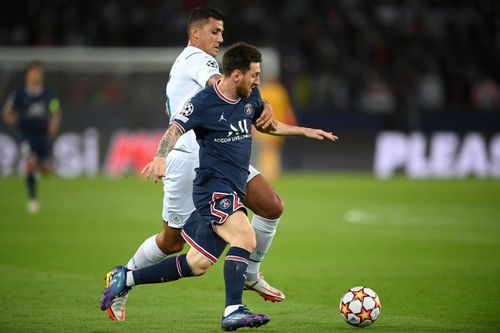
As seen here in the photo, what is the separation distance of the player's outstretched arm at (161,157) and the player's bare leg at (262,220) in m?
0.97

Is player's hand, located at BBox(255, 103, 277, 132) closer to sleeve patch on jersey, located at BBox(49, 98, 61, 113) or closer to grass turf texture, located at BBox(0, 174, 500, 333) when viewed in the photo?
grass turf texture, located at BBox(0, 174, 500, 333)

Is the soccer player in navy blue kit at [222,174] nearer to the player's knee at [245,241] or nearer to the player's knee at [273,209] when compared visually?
the player's knee at [245,241]

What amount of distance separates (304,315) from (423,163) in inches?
687

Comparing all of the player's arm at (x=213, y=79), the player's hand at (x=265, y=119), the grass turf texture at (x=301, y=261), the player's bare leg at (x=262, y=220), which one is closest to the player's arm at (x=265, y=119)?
the player's hand at (x=265, y=119)

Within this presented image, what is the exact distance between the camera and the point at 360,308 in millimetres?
7090

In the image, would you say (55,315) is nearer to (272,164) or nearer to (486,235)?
(486,235)

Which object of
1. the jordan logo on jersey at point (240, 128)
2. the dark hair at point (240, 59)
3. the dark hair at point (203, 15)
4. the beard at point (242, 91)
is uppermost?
the dark hair at point (203, 15)

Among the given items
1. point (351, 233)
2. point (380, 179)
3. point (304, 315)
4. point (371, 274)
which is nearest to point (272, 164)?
point (380, 179)

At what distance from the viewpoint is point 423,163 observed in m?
24.7

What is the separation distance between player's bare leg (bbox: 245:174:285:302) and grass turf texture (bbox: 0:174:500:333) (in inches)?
10.1

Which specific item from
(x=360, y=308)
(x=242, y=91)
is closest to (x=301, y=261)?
(x=360, y=308)

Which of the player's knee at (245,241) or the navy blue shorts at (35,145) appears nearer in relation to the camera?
the player's knee at (245,241)

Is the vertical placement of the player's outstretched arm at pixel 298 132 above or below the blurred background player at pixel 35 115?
above

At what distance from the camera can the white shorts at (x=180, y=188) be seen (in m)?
7.66
